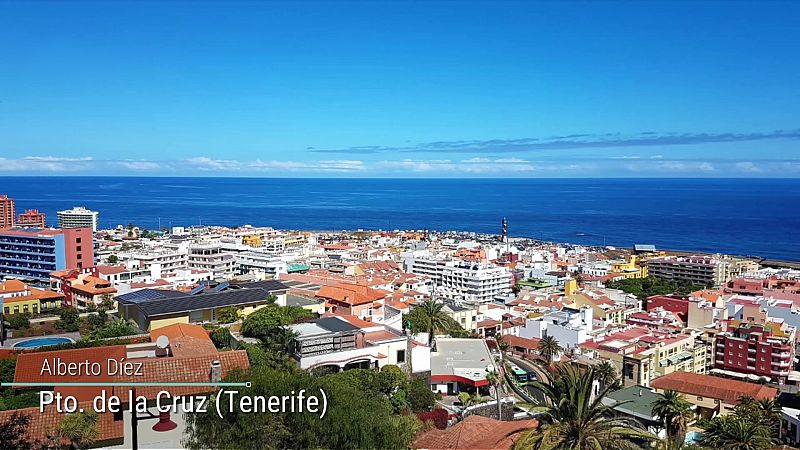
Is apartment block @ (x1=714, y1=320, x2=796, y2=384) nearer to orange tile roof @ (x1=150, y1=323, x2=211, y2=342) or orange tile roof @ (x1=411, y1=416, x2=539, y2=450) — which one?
orange tile roof @ (x1=411, y1=416, x2=539, y2=450)

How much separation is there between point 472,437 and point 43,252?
110 ft

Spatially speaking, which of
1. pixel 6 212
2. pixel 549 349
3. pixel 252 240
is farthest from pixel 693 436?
pixel 6 212

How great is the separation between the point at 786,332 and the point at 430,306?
16805 mm

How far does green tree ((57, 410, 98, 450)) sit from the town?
1.1 inches

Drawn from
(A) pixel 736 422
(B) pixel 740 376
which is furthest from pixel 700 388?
(A) pixel 736 422

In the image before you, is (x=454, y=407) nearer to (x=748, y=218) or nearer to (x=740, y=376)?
(x=740, y=376)

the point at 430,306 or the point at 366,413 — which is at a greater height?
the point at 366,413

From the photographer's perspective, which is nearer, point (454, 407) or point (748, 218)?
point (454, 407)

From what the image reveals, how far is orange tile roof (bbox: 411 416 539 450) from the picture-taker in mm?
10453

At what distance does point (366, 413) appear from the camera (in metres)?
9.30

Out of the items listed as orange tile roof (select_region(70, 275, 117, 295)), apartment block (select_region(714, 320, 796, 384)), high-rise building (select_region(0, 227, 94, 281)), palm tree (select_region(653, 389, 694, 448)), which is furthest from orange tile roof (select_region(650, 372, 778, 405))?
high-rise building (select_region(0, 227, 94, 281))

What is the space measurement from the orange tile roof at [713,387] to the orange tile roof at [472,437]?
12.1m

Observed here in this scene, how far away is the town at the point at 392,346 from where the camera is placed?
8.86 m

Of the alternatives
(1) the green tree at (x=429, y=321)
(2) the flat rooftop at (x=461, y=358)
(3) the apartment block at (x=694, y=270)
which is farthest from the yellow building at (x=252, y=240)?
(2) the flat rooftop at (x=461, y=358)
